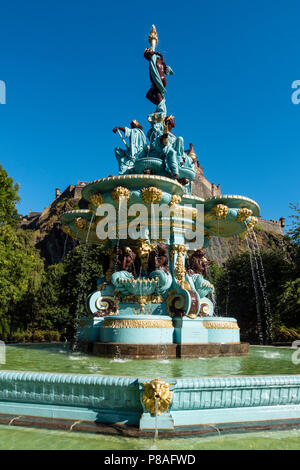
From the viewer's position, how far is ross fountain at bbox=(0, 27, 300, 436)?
4582mm

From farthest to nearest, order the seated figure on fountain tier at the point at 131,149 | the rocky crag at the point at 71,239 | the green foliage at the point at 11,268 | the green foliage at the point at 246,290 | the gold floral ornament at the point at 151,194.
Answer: the rocky crag at the point at 71,239
the green foliage at the point at 246,290
the green foliage at the point at 11,268
the seated figure on fountain tier at the point at 131,149
the gold floral ornament at the point at 151,194

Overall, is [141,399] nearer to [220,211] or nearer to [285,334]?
[220,211]

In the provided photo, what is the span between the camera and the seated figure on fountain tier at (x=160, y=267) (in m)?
10.6

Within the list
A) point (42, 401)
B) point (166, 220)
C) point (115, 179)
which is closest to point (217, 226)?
point (166, 220)

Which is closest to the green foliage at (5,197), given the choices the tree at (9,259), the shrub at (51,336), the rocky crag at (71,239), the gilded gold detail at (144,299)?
the tree at (9,259)

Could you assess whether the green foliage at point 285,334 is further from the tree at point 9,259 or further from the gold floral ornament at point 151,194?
the gold floral ornament at point 151,194

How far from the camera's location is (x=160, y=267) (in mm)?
10922

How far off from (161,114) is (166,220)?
530 cm

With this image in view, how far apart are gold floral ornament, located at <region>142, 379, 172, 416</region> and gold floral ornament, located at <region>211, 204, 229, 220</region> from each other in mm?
7909

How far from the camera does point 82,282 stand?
84.3 ft

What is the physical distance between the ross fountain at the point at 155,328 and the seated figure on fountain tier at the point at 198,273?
3 centimetres

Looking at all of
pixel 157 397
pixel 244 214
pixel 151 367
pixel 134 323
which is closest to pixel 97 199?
pixel 134 323

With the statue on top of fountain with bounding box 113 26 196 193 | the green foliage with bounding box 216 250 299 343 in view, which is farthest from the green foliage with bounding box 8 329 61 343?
the statue on top of fountain with bounding box 113 26 196 193

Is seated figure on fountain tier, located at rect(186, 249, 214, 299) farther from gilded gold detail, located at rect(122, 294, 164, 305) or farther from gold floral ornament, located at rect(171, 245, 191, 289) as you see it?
gilded gold detail, located at rect(122, 294, 164, 305)
